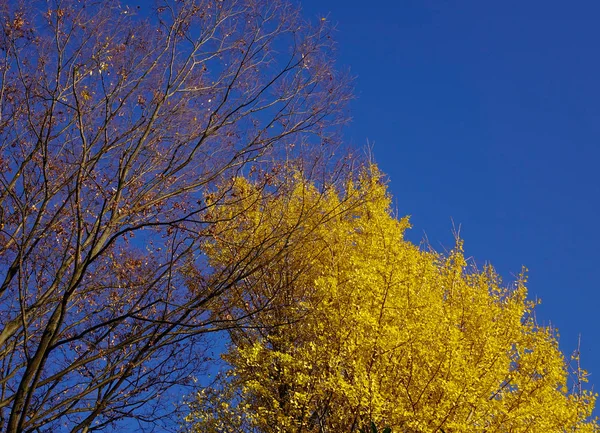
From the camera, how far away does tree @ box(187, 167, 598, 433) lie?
310 inches

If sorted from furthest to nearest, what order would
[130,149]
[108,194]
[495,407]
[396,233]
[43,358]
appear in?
[396,233], [495,407], [130,149], [108,194], [43,358]

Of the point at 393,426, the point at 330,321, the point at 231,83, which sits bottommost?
the point at 393,426

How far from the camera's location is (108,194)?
577 centimetres

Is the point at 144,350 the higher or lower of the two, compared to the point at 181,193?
lower

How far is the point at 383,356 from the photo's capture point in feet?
26.6

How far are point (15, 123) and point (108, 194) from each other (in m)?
1.65

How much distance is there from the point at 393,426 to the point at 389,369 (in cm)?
88

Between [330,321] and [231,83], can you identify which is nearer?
[231,83]

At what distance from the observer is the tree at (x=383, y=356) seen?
7.87 m

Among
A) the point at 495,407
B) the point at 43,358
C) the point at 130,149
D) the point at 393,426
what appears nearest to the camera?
the point at 43,358

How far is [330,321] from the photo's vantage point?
868 centimetres

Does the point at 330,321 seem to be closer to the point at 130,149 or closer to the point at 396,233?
the point at 396,233

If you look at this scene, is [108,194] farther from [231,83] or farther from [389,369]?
[389,369]

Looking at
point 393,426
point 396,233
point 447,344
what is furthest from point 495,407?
point 396,233
